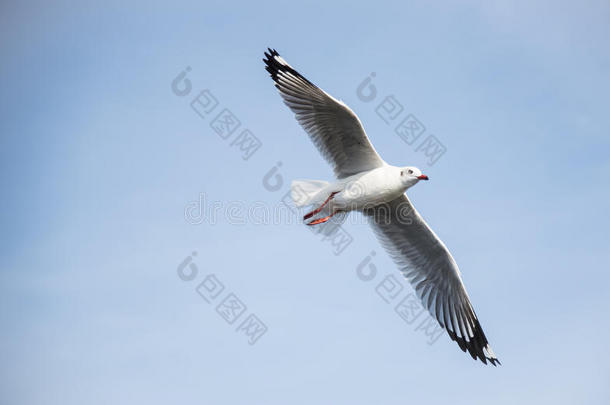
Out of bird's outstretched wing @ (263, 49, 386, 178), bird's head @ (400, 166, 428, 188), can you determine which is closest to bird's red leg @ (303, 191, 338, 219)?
bird's outstretched wing @ (263, 49, 386, 178)

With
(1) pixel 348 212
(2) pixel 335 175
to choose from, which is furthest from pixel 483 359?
(2) pixel 335 175

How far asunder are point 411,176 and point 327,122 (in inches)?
43.6

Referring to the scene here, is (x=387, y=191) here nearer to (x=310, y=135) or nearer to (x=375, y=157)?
(x=375, y=157)

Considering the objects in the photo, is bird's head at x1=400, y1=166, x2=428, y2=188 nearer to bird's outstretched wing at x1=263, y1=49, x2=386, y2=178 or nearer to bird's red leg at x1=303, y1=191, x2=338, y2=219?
bird's outstretched wing at x1=263, y1=49, x2=386, y2=178

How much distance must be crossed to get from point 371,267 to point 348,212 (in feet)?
2.53

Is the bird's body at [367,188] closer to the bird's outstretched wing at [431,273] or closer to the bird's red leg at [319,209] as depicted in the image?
the bird's red leg at [319,209]

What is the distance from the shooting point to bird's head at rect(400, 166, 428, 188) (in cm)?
692

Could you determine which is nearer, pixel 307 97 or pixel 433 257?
pixel 307 97

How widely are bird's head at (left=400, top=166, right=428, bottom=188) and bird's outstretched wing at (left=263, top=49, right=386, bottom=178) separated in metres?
0.35

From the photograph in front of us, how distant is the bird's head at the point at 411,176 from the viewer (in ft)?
22.7

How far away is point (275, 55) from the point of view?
7375 millimetres

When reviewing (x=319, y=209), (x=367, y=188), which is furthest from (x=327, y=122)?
(x=319, y=209)

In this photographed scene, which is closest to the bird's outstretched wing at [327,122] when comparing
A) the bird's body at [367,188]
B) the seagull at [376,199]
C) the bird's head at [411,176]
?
the seagull at [376,199]

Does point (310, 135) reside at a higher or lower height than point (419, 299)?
higher
